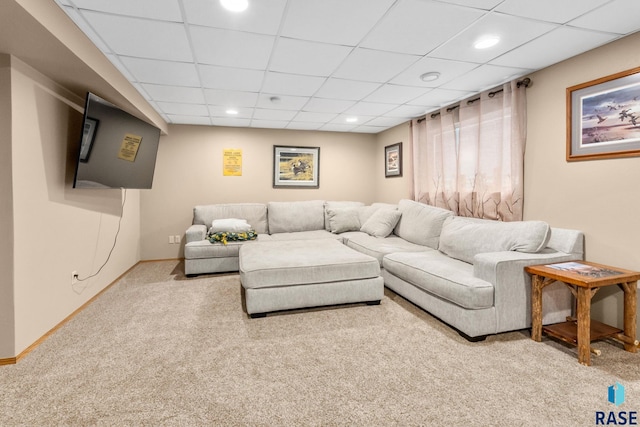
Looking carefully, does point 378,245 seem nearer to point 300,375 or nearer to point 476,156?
point 476,156

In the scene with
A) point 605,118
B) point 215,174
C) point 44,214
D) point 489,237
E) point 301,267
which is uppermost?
point 605,118

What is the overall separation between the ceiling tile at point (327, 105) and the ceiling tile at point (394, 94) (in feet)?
1.02

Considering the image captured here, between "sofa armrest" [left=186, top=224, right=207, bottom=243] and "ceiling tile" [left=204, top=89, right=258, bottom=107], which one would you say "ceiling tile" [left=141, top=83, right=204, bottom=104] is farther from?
"sofa armrest" [left=186, top=224, right=207, bottom=243]

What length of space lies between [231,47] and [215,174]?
305 cm

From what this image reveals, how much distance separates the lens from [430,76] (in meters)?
3.03

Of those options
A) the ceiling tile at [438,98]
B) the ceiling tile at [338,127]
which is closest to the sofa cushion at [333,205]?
the ceiling tile at [338,127]

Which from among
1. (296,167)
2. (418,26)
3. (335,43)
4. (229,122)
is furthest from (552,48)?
(229,122)

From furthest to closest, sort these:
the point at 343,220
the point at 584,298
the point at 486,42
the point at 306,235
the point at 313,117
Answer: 1. the point at 343,220
2. the point at 306,235
3. the point at 313,117
4. the point at 486,42
5. the point at 584,298

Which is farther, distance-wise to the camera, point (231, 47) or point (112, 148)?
point (112, 148)

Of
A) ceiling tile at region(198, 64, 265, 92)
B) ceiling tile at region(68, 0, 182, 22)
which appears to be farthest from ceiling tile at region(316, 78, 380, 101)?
ceiling tile at region(68, 0, 182, 22)

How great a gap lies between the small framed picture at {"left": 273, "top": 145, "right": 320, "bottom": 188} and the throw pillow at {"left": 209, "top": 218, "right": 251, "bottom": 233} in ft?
4.06

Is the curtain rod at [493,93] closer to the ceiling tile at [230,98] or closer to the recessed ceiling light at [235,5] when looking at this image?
the ceiling tile at [230,98]

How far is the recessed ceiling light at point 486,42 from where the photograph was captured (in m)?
2.29

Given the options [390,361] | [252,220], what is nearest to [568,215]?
[390,361]
